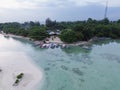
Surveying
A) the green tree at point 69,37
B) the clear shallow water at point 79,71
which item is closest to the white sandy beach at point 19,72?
the clear shallow water at point 79,71

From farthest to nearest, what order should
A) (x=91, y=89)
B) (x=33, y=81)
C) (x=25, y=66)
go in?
1. (x=25, y=66)
2. (x=33, y=81)
3. (x=91, y=89)

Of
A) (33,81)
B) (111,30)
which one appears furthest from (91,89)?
(111,30)

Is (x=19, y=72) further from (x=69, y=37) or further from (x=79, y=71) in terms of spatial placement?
(x=69, y=37)

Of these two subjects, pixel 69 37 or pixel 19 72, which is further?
pixel 69 37

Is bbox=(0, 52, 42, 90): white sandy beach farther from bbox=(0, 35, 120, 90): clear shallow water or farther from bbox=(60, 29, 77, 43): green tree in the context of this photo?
bbox=(60, 29, 77, 43): green tree

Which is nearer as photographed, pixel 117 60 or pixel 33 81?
pixel 33 81

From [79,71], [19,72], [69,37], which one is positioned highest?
[69,37]

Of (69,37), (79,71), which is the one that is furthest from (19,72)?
(69,37)

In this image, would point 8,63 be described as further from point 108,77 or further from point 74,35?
point 74,35

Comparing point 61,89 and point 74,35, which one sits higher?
point 74,35

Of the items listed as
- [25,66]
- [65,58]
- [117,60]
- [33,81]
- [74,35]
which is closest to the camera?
[33,81]
